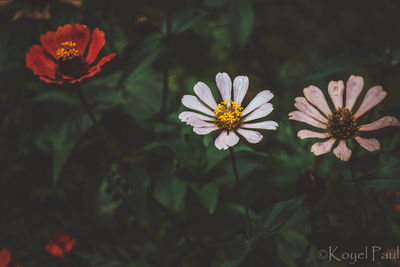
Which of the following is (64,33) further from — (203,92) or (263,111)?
(263,111)

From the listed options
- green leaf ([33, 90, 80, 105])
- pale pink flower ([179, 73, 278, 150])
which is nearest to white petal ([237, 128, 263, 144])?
pale pink flower ([179, 73, 278, 150])

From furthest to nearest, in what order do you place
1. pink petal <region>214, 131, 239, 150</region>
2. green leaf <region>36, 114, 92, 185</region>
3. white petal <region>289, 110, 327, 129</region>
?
1. green leaf <region>36, 114, 92, 185</region>
2. white petal <region>289, 110, 327, 129</region>
3. pink petal <region>214, 131, 239, 150</region>

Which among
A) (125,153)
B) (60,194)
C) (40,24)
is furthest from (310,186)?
(40,24)

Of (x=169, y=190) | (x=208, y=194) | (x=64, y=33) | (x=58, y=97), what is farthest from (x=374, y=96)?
(x=58, y=97)

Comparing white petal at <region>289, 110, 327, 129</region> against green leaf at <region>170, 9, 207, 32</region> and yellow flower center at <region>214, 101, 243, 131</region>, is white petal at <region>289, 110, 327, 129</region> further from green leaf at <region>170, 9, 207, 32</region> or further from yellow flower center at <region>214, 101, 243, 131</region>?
green leaf at <region>170, 9, 207, 32</region>

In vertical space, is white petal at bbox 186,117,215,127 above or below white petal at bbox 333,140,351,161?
above

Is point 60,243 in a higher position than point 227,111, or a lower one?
lower
